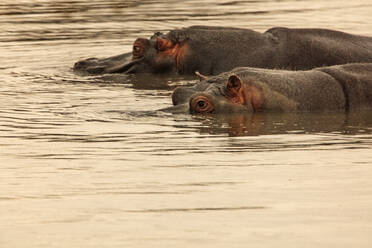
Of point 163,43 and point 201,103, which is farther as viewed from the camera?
point 163,43

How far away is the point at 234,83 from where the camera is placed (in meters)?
9.35

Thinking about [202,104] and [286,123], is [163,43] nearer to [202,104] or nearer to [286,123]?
[202,104]

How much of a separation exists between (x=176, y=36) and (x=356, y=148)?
17.9 ft

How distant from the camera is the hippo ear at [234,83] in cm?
932

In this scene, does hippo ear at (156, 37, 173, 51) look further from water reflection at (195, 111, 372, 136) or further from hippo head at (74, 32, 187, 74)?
water reflection at (195, 111, 372, 136)

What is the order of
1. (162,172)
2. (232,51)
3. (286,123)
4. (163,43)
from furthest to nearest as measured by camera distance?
(163,43)
(232,51)
(286,123)
(162,172)

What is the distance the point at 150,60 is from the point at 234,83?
166 inches

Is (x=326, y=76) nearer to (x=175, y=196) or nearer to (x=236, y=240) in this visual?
(x=175, y=196)

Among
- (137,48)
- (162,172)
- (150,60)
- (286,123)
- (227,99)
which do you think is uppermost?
(162,172)

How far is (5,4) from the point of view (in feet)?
68.5

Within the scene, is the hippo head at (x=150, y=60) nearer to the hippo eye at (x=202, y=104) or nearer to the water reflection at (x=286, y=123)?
the hippo eye at (x=202, y=104)

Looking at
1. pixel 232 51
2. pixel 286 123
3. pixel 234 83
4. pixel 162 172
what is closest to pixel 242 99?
pixel 234 83

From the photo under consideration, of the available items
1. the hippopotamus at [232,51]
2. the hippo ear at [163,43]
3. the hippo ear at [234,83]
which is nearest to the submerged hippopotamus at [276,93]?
the hippo ear at [234,83]

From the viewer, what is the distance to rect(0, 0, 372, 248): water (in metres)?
5.75
